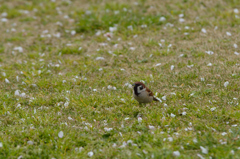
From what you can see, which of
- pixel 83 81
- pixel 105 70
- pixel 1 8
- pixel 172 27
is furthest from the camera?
pixel 1 8

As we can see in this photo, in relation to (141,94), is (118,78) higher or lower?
lower

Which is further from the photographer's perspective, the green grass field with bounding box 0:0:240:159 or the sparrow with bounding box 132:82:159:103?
the sparrow with bounding box 132:82:159:103

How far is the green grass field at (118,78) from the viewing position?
4.51 meters

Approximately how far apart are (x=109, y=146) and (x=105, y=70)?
3013 mm

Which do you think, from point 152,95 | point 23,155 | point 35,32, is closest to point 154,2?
point 35,32

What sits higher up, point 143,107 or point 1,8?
point 143,107

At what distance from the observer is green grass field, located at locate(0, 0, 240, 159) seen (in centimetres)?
451

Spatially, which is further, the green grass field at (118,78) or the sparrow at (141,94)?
the sparrow at (141,94)

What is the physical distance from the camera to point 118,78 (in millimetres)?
6914

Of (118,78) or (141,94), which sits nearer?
(141,94)

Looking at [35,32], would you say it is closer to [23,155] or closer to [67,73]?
[67,73]

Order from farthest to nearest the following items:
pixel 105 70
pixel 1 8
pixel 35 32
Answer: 1. pixel 1 8
2. pixel 35 32
3. pixel 105 70

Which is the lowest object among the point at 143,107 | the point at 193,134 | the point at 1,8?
the point at 1,8

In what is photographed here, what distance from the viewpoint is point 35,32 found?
32.4 ft
